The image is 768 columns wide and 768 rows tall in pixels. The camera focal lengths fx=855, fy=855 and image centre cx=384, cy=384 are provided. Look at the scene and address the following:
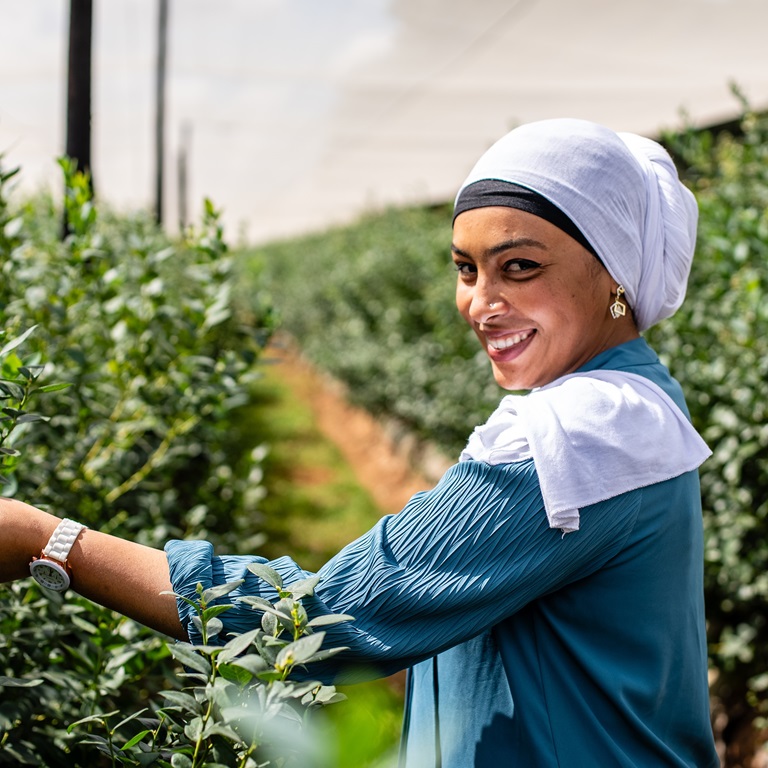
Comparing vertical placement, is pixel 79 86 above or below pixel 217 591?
above

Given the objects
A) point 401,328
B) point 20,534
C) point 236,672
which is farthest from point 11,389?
point 401,328

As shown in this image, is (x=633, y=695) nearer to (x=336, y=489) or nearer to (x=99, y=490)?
(x=99, y=490)

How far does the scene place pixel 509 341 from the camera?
56.2 inches

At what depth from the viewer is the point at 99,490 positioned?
7.61 ft

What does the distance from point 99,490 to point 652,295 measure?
61.6 inches

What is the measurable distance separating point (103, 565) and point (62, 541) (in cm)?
7

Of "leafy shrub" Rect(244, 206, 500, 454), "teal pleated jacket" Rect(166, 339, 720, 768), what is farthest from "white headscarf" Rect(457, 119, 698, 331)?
"leafy shrub" Rect(244, 206, 500, 454)

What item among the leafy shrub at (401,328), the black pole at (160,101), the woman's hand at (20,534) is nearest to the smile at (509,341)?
the woman's hand at (20,534)

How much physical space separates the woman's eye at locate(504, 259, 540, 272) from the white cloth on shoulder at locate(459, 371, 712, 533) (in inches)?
7.6

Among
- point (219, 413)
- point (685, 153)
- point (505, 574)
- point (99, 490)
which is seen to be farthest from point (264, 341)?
point (685, 153)

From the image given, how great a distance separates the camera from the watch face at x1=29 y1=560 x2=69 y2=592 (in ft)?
3.82

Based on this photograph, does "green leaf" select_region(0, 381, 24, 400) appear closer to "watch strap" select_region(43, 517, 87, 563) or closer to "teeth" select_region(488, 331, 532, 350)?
"watch strap" select_region(43, 517, 87, 563)

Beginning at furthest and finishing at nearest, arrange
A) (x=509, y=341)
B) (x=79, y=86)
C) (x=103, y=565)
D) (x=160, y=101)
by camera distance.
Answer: (x=160, y=101), (x=79, y=86), (x=509, y=341), (x=103, y=565)

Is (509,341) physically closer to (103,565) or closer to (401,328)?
(103,565)
